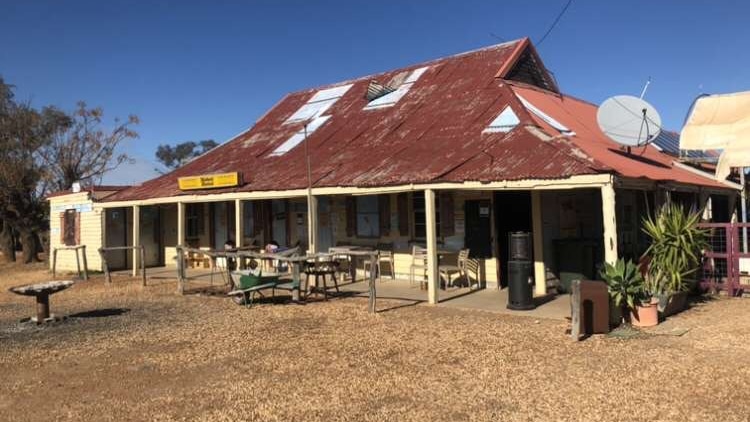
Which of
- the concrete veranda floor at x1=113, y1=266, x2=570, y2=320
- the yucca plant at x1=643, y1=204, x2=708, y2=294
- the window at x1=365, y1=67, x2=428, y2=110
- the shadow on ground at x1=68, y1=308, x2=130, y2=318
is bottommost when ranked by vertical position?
the shadow on ground at x1=68, y1=308, x2=130, y2=318

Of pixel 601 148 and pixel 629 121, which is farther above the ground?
pixel 629 121

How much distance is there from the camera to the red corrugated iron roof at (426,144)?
9938 millimetres

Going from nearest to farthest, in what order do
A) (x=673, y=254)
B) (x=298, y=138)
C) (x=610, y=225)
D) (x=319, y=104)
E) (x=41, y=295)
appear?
(x=610, y=225), (x=673, y=254), (x=41, y=295), (x=298, y=138), (x=319, y=104)

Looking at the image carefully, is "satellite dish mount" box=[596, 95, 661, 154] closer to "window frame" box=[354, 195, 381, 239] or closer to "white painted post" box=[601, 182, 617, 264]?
"white painted post" box=[601, 182, 617, 264]

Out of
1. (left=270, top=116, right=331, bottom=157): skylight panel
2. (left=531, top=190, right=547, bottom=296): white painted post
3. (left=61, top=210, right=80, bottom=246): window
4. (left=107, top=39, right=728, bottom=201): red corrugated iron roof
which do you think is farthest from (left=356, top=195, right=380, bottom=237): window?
(left=61, top=210, right=80, bottom=246): window

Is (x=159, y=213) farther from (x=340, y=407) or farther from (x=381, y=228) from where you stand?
(x=340, y=407)

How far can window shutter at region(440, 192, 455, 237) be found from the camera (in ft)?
41.7

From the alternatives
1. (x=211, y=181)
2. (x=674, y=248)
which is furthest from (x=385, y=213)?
(x=674, y=248)

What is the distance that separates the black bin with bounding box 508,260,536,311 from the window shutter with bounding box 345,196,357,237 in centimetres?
583

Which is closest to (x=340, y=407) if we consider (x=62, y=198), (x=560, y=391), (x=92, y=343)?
(x=560, y=391)

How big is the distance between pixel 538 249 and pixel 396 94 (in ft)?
23.9

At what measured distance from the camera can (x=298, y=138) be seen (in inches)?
658

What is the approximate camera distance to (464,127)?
40.9 ft

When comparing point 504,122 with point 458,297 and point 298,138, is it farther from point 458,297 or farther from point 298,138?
point 298,138
